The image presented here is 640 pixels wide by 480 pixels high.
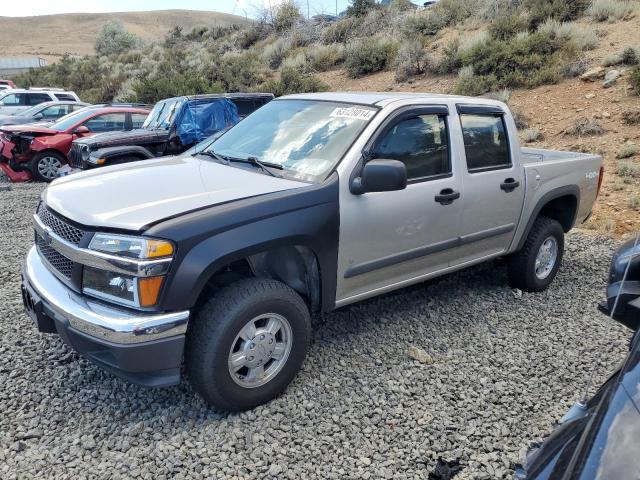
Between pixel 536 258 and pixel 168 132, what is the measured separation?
694 cm

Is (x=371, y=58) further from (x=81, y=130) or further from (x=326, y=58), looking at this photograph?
(x=81, y=130)

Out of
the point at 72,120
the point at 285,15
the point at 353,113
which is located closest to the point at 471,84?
the point at 72,120

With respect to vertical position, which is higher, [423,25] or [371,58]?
[423,25]

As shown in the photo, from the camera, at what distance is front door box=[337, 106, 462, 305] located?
3488 mm

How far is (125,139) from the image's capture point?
8.98 meters

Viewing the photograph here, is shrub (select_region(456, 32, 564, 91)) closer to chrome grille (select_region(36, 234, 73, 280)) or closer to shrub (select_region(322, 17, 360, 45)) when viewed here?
shrub (select_region(322, 17, 360, 45))

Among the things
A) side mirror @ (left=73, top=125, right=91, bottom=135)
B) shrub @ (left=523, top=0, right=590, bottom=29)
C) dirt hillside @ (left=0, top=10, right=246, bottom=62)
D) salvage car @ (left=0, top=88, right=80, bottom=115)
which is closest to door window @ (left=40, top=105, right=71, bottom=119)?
salvage car @ (left=0, top=88, right=80, bottom=115)

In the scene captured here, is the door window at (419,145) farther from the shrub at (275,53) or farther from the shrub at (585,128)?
the shrub at (275,53)

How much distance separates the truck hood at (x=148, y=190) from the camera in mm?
2840

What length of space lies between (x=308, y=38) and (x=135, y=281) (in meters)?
24.9

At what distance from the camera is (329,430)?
10.0 ft

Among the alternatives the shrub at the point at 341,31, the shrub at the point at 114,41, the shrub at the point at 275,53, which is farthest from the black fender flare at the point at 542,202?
the shrub at the point at 114,41

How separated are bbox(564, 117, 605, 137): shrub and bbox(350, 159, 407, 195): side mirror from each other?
354 inches

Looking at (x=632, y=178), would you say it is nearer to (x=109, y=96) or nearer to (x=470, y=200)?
(x=470, y=200)
